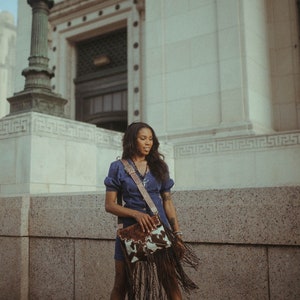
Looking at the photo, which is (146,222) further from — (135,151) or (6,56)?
(6,56)

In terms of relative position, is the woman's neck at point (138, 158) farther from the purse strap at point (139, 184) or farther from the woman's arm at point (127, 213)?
the woman's arm at point (127, 213)

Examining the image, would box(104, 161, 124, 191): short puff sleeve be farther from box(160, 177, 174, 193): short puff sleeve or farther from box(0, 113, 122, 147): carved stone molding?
box(0, 113, 122, 147): carved stone molding

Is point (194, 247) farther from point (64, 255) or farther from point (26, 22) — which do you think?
point (26, 22)

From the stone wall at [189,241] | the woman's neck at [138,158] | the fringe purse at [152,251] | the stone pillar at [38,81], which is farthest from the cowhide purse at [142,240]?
the stone pillar at [38,81]

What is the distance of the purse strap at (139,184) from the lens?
9.73 feet

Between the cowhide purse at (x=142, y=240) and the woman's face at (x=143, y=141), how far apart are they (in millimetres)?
464

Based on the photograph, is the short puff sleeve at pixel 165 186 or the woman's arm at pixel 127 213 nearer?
the woman's arm at pixel 127 213

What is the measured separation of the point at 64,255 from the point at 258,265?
Answer: 2.37 m

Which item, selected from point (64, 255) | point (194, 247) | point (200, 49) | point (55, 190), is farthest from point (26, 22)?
point (194, 247)

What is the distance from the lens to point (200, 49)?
10508 mm

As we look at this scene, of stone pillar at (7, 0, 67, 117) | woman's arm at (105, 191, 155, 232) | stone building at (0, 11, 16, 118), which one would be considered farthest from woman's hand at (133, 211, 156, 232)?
stone building at (0, 11, 16, 118)

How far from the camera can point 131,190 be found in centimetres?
305

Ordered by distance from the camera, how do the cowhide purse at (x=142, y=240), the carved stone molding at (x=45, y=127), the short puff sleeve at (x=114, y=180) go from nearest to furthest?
the cowhide purse at (x=142, y=240) < the short puff sleeve at (x=114, y=180) < the carved stone molding at (x=45, y=127)

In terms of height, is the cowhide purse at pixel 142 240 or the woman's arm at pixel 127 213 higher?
the woman's arm at pixel 127 213
